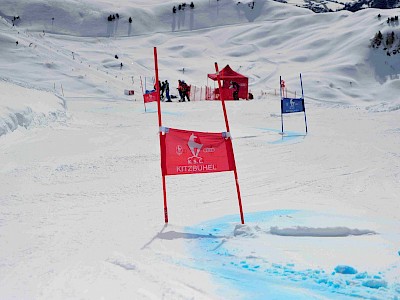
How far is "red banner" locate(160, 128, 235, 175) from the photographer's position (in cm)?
526

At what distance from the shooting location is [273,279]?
385 cm

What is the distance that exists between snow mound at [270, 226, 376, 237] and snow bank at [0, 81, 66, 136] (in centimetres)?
834

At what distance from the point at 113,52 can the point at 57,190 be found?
41.8 meters

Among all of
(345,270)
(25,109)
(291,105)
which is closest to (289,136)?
(291,105)

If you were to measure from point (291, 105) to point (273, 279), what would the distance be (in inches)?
395

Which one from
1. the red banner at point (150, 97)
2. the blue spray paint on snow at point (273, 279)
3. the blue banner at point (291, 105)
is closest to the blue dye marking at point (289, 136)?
the blue banner at point (291, 105)

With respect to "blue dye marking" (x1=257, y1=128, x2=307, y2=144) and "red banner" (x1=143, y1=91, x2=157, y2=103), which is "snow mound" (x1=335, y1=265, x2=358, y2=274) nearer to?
"blue dye marking" (x1=257, y1=128, x2=307, y2=144)

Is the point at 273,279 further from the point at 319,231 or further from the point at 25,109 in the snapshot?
the point at 25,109

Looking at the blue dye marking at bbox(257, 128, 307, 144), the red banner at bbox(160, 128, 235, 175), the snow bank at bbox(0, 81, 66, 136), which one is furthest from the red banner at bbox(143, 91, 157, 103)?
the red banner at bbox(160, 128, 235, 175)

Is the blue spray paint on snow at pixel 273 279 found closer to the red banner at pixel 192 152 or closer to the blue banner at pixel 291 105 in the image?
the red banner at pixel 192 152

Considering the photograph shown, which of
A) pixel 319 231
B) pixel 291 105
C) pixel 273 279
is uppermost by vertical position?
pixel 291 105

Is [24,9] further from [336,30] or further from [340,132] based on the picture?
[340,132]

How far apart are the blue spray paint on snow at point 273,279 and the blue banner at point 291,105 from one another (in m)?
9.03

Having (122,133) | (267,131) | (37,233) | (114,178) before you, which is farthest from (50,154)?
(267,131)
